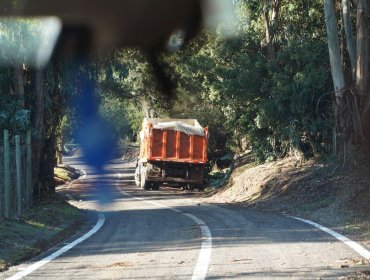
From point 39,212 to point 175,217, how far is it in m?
3.73

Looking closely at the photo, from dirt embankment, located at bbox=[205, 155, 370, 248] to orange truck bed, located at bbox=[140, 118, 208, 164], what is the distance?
320 cm

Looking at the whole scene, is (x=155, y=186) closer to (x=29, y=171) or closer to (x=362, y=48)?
(x=29, y=171)

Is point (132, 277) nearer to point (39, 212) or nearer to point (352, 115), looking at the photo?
point (39, 212)

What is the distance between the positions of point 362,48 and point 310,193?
15.9 ft

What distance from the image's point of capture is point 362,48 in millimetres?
17875

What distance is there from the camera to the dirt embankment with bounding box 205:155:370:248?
1433cm

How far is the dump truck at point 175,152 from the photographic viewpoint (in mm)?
31797

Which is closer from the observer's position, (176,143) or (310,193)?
(310,193)

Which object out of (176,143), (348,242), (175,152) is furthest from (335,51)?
(175,152)

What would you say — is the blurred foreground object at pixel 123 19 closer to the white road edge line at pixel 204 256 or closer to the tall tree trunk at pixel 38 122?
the tall tree trunk at pixel 38 122

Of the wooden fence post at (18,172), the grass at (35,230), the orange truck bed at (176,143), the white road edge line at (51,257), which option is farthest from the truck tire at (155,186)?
the white road edge line at (51,257)

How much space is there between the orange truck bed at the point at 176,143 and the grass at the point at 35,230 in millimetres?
13825

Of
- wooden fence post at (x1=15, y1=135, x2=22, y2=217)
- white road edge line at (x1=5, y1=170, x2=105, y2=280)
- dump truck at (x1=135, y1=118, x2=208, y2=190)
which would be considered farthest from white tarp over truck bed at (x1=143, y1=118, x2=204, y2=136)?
white road edge line at (x1=5, y1=170, x2=105, y2=280)

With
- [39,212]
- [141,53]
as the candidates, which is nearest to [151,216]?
[39,212]
